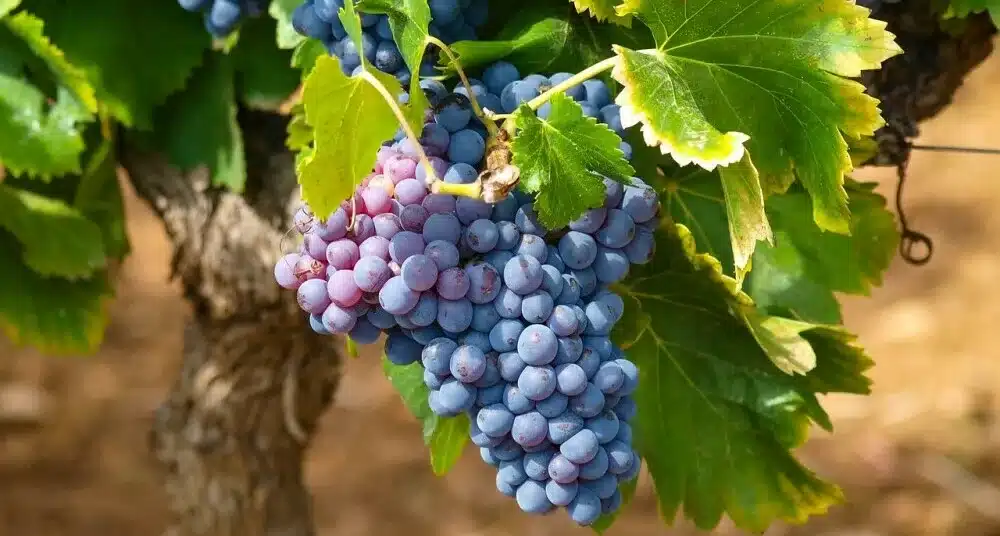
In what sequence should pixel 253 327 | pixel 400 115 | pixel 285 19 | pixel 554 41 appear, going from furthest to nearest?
pixel 253 327
pixel 285 19
pixel 554 41
pixel 400 115

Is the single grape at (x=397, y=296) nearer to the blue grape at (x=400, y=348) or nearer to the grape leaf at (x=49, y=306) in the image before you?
the blue grape at (x=400, y=348)

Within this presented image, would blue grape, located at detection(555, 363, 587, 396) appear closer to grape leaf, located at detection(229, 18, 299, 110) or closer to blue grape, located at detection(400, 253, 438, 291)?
blue grape, located at detection(400, 253, 438, 291)

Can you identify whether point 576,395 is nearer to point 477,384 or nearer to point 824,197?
point 477,384

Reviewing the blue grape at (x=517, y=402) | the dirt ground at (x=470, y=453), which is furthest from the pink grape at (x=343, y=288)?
the dirt ground at (x=470, y=453)

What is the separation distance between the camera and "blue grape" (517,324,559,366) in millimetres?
559

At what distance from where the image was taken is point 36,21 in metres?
0.81

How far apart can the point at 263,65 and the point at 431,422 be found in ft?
1.46

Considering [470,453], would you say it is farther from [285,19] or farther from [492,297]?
[492,297]

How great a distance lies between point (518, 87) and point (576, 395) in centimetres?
18

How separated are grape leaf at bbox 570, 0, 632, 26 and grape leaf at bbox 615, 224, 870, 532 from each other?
167 millimetres

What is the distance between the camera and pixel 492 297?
0.57 metres

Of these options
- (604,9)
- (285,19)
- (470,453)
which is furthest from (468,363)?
(470,453)

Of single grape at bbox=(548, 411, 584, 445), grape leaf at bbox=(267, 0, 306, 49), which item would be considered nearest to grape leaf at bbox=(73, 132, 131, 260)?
grape leaf at bbox=(267, 0, 306, 49)

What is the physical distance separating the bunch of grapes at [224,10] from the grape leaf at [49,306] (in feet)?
1.07
